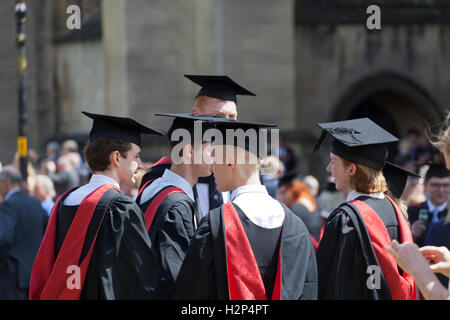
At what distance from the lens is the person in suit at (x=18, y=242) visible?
7570 mm

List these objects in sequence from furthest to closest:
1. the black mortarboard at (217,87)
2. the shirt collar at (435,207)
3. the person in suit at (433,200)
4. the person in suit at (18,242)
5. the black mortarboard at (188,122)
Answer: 1. the person in suit at (18,242)
2. the shirt collar at (435,207)
3. the person in suit at (433,200)
4. the black mortarboard at (217,87)
5. the black mortarboard at (188,122)

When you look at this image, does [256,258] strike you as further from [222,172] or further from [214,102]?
[214,102]

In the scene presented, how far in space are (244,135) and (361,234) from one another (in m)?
0.87

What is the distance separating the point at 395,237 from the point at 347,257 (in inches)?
14.9

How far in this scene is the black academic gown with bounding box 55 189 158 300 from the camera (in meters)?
4.31

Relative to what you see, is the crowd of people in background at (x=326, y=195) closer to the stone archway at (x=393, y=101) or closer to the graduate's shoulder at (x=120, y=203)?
the graduate's shoulder at (x=120, y=203)

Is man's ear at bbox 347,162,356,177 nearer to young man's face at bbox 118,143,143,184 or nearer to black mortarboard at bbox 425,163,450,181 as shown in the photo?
young man's face at bbox 118,143,143,184

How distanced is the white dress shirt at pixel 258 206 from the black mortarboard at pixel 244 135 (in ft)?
0.74

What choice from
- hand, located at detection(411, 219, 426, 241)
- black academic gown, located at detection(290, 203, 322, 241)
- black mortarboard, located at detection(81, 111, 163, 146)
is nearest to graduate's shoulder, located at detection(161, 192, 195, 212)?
black mortarboard, located at detection(81, 111, 163, 146)

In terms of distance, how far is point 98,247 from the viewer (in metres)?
4.40

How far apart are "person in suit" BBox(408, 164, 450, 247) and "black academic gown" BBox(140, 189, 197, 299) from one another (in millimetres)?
2796

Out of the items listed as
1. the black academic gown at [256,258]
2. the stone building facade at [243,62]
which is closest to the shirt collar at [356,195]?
the black academic gown at [256,258]

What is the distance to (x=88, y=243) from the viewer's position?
4395 mm

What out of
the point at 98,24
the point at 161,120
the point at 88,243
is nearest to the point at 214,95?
the point at 88,243
